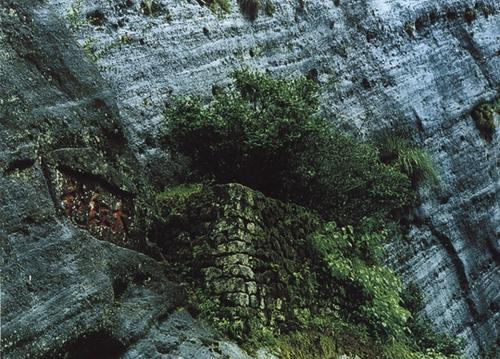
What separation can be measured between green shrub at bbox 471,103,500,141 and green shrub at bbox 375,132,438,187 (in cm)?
192

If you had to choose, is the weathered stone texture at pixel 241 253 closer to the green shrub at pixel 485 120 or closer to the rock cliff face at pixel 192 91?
the rock cliff face at pixel 192 91

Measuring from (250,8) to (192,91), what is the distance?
214 cm

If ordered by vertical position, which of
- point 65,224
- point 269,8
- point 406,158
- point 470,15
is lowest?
point 406,158

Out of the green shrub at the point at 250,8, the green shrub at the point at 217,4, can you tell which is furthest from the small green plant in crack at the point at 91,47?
the green shrub at the point at 250,8

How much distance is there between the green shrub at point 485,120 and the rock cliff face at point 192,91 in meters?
0.16

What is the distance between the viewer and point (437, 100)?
12375 millimetres

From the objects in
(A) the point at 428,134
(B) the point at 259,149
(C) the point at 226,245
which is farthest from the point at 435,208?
(C) the point at 226,245

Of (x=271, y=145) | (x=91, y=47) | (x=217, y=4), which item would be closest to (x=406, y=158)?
(x=217, y=4)

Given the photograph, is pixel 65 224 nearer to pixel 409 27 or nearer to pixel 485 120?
Answer: pixel 409 27

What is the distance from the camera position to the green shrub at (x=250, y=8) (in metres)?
10.7

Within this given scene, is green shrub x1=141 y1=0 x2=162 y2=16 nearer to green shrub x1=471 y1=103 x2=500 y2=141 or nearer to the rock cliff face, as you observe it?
the rock cliff face

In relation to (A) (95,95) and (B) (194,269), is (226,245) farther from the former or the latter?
(A) (95,95)

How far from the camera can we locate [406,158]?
11.0 meters

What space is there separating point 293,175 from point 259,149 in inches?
20.7
